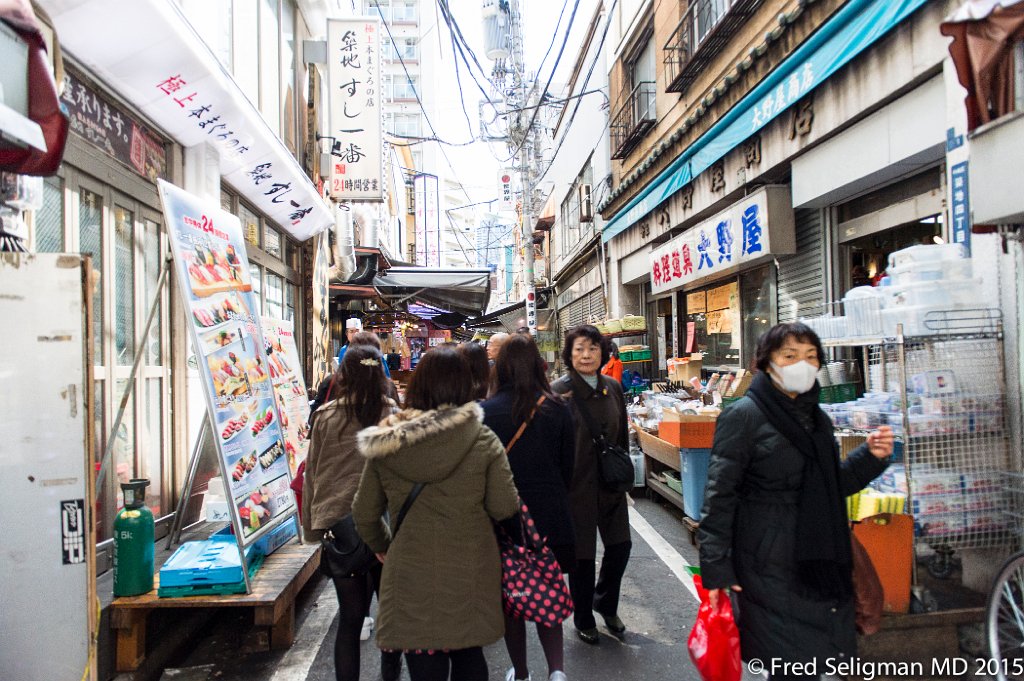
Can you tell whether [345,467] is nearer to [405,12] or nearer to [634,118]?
[634,118]

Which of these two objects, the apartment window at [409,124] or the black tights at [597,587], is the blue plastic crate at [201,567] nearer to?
the black tights at [597,587]

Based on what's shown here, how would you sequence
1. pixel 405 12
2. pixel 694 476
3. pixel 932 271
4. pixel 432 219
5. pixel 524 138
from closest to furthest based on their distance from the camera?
pixel 932 271
pixel 694 476
pixel 524 138
pixel 432 219
pixel 405 12

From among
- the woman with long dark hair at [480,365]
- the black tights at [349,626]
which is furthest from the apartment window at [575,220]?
the black tights at [349,626]

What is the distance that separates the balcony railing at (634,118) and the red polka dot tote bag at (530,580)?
1161cm

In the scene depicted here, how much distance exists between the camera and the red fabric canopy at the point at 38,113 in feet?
9.05

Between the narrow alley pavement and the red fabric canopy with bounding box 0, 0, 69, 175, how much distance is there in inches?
111

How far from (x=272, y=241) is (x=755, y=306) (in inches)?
291

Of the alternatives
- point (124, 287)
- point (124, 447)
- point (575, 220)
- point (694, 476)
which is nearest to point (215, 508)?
point (124, 447)

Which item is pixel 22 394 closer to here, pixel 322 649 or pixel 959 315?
pixel 322 649

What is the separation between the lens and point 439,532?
8.17 feet

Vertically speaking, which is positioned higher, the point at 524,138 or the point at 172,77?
the point at 524,138

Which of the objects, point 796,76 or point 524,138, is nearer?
point 796,76

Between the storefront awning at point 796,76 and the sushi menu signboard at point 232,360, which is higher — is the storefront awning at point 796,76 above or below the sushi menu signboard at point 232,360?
above

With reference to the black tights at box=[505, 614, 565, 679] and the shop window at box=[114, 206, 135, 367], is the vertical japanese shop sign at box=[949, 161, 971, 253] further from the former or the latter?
the shop window at box=[114, 206, 135, 367]
